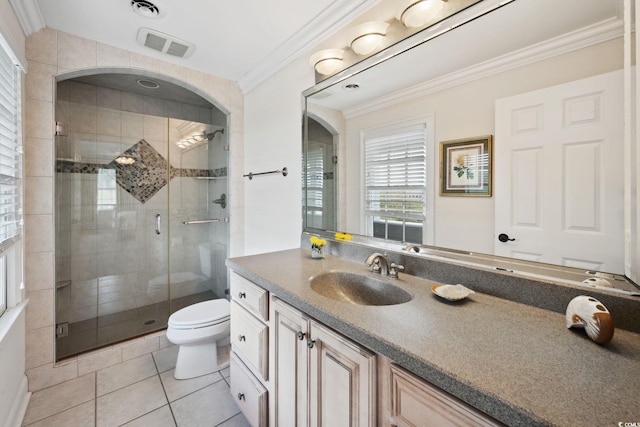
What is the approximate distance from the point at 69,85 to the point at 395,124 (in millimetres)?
3279

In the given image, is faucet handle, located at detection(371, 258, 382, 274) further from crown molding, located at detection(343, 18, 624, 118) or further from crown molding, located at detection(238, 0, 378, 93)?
crown molding, located at detection(238, 0, 378, 93)

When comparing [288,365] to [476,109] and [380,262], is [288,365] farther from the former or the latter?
[476,109]

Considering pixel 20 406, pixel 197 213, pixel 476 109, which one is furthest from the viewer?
pixel 197 213

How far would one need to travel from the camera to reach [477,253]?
110 cm

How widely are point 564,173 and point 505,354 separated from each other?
2.00 feet

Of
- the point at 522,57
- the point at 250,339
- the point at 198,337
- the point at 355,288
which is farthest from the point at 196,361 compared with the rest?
the point at 522,57

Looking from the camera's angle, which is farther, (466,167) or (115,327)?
(115,327)

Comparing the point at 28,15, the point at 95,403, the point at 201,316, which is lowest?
the point at 95,403

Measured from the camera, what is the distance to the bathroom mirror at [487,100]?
2.70ft

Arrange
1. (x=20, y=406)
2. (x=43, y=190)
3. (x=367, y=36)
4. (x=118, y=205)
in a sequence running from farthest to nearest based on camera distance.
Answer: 1. (x=118, y=205)
2. (x=43, y=190)
3. (x=20, y=406)
4. (x=367, y=36)

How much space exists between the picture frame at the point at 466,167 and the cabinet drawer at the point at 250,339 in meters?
1.04

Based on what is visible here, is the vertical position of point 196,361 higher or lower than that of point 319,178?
lower

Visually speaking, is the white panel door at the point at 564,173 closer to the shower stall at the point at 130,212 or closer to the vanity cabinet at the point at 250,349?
the vanity cabinet at the point at 250,349

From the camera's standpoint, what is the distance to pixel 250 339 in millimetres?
1374
